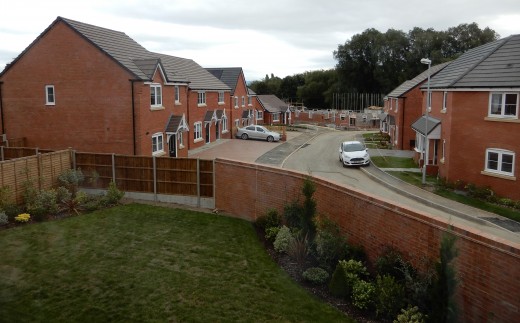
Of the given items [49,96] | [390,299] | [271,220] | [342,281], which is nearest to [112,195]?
[271,220]

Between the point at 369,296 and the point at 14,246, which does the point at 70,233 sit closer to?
the point at 14,246

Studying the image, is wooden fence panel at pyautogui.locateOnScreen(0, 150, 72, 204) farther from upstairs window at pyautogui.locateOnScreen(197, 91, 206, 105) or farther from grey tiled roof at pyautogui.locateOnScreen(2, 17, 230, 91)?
upstairs window at pyautogui.locateOnScreen(197, 91, 206, 105)

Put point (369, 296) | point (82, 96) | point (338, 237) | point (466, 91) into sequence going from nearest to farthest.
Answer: point (369, 296), point (338, 237), point (466, 91), point (82, 96)

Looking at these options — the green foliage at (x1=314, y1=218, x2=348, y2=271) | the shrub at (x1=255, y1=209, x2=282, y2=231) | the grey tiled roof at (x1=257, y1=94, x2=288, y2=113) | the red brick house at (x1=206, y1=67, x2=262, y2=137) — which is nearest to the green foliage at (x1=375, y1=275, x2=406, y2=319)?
the green foliage at (x1=314, y1=218, x2=348, y2=271)

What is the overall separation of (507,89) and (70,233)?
66.8 ft

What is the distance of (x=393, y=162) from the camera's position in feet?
108

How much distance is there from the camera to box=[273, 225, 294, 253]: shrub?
12852 millimetres

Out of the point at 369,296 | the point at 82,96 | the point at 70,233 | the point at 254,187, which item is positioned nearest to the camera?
the point at 369,296

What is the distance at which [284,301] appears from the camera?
32.9ft

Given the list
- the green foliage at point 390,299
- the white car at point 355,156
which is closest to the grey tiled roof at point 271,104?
the white car at point 355,156

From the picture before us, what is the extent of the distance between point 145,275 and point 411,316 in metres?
6.55

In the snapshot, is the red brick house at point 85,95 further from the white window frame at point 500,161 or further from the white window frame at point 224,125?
the white window frame at point 224,125

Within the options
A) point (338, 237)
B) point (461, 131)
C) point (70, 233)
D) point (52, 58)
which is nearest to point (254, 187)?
point (338, 237)

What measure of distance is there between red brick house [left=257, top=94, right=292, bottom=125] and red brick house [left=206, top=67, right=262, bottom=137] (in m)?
9.50
